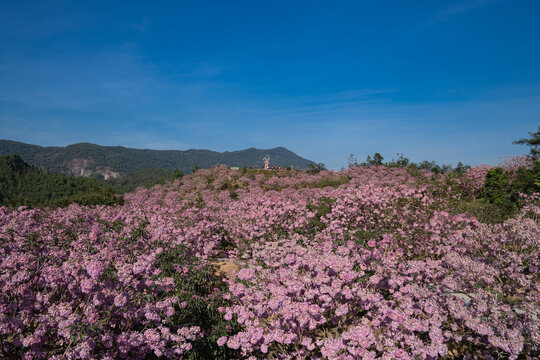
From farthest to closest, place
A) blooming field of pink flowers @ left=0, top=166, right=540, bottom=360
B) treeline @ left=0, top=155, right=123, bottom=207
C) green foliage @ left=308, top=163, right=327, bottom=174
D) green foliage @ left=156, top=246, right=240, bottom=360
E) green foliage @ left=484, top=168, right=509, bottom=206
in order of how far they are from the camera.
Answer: treeline @ left=0, top=155, right=123, bottom=207
green foliage @ left=308, top=163, right=327, bottom=174
green foliage @ left=484, top=168, right=509, bottom=206
green foliage @ left=156, top=246, right=240, bottom=360
blooming field of pink flowers @ left=0, top=166, right=540, bottom=360

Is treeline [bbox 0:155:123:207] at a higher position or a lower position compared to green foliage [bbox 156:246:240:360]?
lower

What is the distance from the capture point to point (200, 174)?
2272 centimetres

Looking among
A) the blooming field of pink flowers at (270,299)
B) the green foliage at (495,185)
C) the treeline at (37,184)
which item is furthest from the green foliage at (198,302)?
the treeline at (37,184)

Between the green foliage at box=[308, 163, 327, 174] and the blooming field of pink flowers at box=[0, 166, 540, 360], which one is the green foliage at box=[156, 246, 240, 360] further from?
the green foliage at box=[308, 163, 327, 174]

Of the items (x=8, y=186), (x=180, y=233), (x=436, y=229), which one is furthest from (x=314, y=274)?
(x=8, y=186)

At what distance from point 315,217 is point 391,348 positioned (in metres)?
5.99

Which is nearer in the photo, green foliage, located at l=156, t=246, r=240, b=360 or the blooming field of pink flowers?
the blooming field of pink flowers

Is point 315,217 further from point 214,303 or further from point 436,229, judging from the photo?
point 214,303

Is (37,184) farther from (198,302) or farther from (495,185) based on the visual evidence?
(495,185)

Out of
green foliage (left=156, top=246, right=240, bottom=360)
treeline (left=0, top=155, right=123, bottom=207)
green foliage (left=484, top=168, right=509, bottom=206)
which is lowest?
treeline (left=0, top=155, right=123, bottom=207)

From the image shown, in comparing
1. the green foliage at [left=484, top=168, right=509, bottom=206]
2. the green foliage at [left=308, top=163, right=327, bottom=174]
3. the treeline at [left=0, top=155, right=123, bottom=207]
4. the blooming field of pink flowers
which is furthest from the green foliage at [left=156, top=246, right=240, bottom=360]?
the treeline at [left=0, top=155, right=123, bottom=207]

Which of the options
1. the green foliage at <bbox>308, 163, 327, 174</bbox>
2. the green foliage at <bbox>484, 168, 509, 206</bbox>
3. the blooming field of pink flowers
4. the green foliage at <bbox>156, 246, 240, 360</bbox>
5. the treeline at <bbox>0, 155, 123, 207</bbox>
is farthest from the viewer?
the treeline at <bbox>0, 155, 123, 207</bbox>

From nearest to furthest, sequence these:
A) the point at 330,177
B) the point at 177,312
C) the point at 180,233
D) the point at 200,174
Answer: the point at 177,312
the point at 180,233
the point at 330,177
the point at 200,174

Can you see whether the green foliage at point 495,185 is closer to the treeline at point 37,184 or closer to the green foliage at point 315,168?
the green foliage at point 315,168
